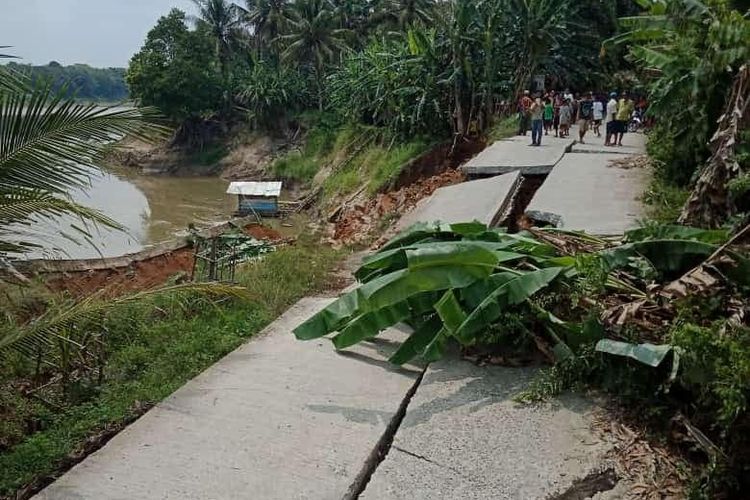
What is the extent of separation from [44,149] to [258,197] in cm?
2097

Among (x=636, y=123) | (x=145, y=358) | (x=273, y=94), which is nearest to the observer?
(x=145, y=358)

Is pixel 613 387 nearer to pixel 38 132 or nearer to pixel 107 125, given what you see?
pixel 107 125

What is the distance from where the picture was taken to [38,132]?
3781 millimetres

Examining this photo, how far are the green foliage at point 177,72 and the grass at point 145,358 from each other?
32587mm

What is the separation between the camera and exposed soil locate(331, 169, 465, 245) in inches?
500

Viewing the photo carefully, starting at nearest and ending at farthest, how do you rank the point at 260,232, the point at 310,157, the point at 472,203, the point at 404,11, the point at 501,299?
the point at 501,299, the point at 472,203, the point at 260,232, the point at 310,157, the point at 404,11

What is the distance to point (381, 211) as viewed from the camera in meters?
15.4

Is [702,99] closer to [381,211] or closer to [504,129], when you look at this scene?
[381,211]

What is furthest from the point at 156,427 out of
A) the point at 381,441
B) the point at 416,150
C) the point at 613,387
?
the point at 416,150

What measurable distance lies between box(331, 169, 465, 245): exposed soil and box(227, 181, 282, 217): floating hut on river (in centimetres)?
748

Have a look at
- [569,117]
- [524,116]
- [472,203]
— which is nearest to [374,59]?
[524,116]

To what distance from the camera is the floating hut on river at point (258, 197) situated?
24125 millimetres

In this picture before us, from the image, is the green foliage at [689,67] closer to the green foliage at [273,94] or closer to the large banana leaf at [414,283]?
the large banana leaf at [414,283]

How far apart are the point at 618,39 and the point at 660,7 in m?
0.89
